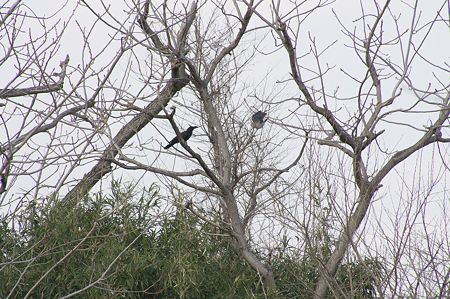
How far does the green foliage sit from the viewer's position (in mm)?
7074

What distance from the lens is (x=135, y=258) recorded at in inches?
289

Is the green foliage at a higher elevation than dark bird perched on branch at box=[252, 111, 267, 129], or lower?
lower

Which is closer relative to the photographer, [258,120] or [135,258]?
[135,258]

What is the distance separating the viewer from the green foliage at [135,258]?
7074 mm

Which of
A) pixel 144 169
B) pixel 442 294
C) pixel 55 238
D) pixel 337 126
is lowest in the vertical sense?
pixel 442 294

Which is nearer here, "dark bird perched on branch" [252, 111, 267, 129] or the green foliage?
the green foliage

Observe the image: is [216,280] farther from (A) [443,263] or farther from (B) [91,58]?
(B) [91,58]

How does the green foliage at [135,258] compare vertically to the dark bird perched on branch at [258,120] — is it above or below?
below

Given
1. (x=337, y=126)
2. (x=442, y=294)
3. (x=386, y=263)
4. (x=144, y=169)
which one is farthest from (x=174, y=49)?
(x=442, y=294)

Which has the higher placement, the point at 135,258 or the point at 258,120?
the point at 258,120

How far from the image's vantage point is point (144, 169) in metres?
6.76

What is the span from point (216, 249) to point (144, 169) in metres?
1.55

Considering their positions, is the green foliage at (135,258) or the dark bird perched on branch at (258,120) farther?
the dark bird perched on branch at (258,120)

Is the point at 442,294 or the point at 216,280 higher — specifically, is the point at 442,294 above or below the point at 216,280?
below
